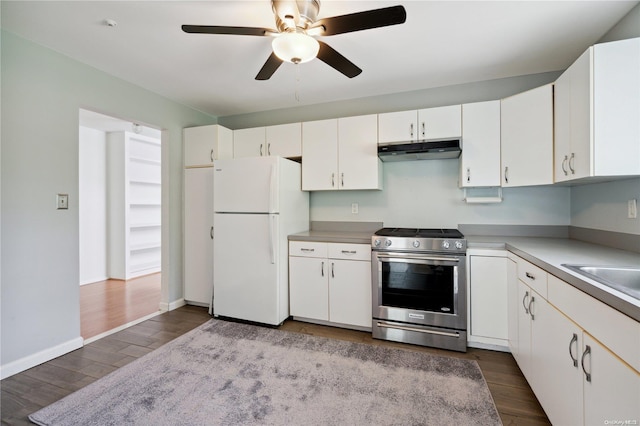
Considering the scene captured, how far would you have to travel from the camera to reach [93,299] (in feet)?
12.4

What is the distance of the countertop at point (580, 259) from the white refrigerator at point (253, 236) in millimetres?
1761

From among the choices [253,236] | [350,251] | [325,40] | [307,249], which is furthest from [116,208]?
[325,40]

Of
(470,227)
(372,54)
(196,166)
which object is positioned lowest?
(470,227)

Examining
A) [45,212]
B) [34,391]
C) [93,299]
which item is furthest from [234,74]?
[93,299]

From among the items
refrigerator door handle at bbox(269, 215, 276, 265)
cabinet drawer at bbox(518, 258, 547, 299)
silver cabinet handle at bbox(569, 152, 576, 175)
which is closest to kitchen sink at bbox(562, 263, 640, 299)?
cabinet drawer at bbox(518, 258, 547, 299)

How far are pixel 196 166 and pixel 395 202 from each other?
2417 mm

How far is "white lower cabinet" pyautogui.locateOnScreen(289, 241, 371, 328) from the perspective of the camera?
2729 mm

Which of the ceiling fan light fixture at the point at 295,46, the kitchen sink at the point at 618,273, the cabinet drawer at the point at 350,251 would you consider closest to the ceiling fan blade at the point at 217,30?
the ceiling fan light fixture at the point at 295,46

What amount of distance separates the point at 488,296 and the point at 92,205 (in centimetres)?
565

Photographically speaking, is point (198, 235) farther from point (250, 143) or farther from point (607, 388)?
point (607, 388)

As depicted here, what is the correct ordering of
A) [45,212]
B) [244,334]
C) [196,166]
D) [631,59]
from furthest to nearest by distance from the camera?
[196,166] → [244,334] → [45,212] → [631,59]

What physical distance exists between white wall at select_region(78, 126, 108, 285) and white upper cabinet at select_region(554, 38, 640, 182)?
6.02 m

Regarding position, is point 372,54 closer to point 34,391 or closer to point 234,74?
point 234,74

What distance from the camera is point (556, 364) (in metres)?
1.42
